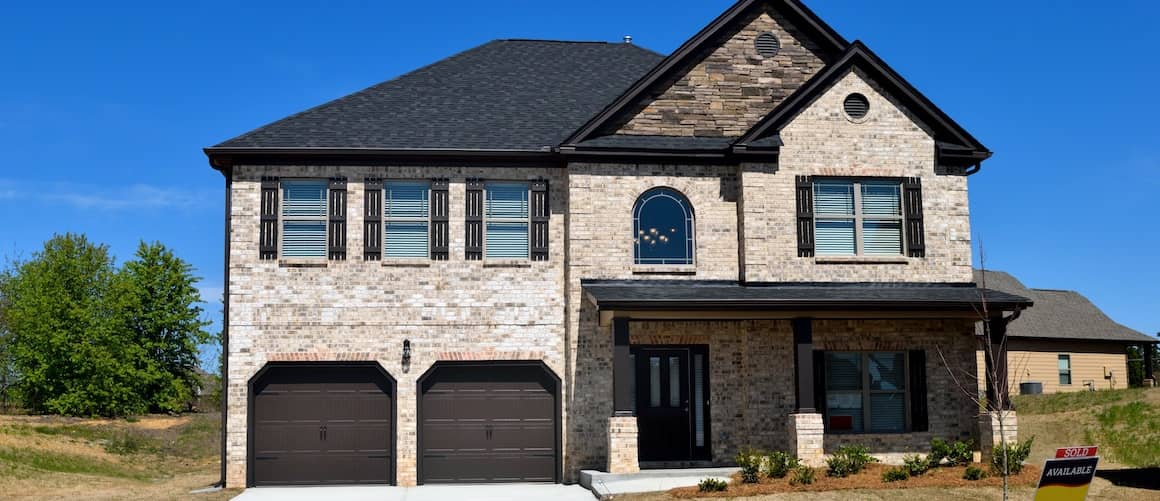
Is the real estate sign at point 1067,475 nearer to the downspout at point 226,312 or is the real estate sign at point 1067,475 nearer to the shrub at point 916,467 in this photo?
the shrub at point 916,467

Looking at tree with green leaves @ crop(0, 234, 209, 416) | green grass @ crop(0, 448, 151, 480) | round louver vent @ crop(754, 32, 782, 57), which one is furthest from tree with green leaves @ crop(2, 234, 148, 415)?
round louver vent @ crop(754, 32, 782, 57)

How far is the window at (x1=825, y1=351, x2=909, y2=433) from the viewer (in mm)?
20781

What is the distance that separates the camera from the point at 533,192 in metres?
20.9

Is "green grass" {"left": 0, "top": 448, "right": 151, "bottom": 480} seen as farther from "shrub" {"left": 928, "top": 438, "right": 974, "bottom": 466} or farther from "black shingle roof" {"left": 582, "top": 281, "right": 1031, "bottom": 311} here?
"shrub" {"left": 928, "top": 438, "right": 974, "bottom": 466}

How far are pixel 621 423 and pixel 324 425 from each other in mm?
5580

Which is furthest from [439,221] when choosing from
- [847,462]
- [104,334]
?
[104,334]

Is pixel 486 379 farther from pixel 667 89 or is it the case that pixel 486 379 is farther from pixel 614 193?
pixel 667 89

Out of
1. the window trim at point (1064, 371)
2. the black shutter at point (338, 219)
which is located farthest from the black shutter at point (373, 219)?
the window trim at point (1064, 371)

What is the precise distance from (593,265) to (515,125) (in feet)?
11.3

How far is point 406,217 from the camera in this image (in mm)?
20641

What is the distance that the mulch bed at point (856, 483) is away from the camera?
16750 mm

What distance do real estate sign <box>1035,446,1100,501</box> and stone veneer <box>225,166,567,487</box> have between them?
960cm

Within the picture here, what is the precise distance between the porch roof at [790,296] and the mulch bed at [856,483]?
2882mm

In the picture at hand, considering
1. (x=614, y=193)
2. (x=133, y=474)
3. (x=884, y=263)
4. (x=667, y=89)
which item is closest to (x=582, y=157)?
(x=614, y=193)
